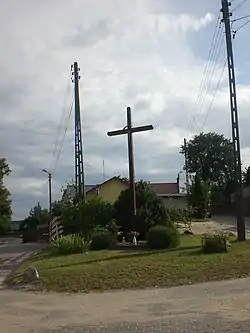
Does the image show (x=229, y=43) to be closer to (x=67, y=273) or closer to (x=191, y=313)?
(x=67, y=273)

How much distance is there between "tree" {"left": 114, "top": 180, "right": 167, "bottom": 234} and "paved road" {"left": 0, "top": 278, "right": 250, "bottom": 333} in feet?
40.4

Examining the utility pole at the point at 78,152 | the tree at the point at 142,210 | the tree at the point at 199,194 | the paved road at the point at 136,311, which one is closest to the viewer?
the paved road at the point at 136,311

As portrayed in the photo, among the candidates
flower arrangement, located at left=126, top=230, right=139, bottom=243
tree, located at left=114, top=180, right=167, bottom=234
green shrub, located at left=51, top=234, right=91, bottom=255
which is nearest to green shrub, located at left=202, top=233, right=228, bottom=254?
green shrub, located at left=51, top=234, right=91, bottom=255

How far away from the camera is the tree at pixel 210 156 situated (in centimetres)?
9350

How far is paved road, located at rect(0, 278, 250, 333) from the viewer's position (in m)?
9.79

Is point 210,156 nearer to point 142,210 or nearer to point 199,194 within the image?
point 199,194

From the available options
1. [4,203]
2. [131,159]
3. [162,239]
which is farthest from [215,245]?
[4,203]

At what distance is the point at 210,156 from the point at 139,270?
8141 cm

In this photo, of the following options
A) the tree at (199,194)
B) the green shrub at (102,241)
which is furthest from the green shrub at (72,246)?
the tree at (199,194)

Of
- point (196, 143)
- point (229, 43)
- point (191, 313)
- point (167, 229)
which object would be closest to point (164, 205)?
point (167, 229)

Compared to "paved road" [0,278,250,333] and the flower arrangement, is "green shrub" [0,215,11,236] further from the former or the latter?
"paved road" [0,278,250,333]

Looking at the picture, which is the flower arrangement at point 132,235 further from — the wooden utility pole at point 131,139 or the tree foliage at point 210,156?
the tree foliage at point 210,156

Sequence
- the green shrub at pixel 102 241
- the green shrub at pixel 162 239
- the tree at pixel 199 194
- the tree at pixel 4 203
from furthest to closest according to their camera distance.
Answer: the tree at pixel 4 203 < the tree at pixel 199 194 < the green shrub at pixel 102 241 < the green shrub at pixel 162 239

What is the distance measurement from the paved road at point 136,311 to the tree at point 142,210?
40.4 ft
